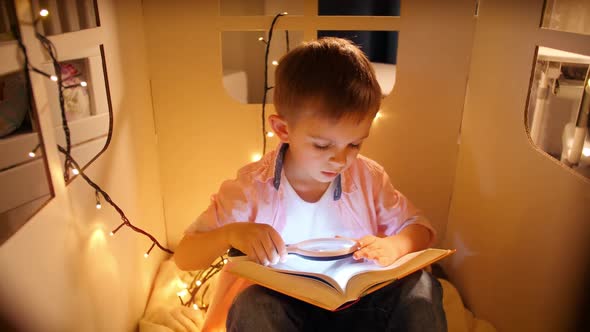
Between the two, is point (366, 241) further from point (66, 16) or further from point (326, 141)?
point (66, 16)

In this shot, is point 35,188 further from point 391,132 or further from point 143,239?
point 391,132

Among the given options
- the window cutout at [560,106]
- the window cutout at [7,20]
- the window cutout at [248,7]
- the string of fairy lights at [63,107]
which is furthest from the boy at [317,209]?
the window cutout at [248,7]

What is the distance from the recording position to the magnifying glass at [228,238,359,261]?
0.80 m

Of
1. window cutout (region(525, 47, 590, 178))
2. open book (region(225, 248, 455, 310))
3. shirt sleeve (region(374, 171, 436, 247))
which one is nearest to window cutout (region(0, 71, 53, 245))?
open book (region(225, 248, 455, 310))

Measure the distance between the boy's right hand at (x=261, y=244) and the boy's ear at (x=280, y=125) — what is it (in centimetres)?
16

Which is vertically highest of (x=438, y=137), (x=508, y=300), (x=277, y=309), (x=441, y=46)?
(x=441, y=46)

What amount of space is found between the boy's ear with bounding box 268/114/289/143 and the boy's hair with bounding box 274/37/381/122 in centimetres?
2

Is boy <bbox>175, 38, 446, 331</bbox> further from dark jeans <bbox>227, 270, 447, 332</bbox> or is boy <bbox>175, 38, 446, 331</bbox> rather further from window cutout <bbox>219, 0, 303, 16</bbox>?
window cutout <bbox>219, 0, 303, 16</bbox>

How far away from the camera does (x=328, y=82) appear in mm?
749

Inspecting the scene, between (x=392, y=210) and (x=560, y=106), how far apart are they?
381 mm

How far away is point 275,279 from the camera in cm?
69

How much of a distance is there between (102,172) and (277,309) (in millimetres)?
399

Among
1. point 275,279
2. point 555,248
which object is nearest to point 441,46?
point 555,248

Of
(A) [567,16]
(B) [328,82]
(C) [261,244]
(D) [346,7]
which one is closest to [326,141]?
(B) [328,82]
